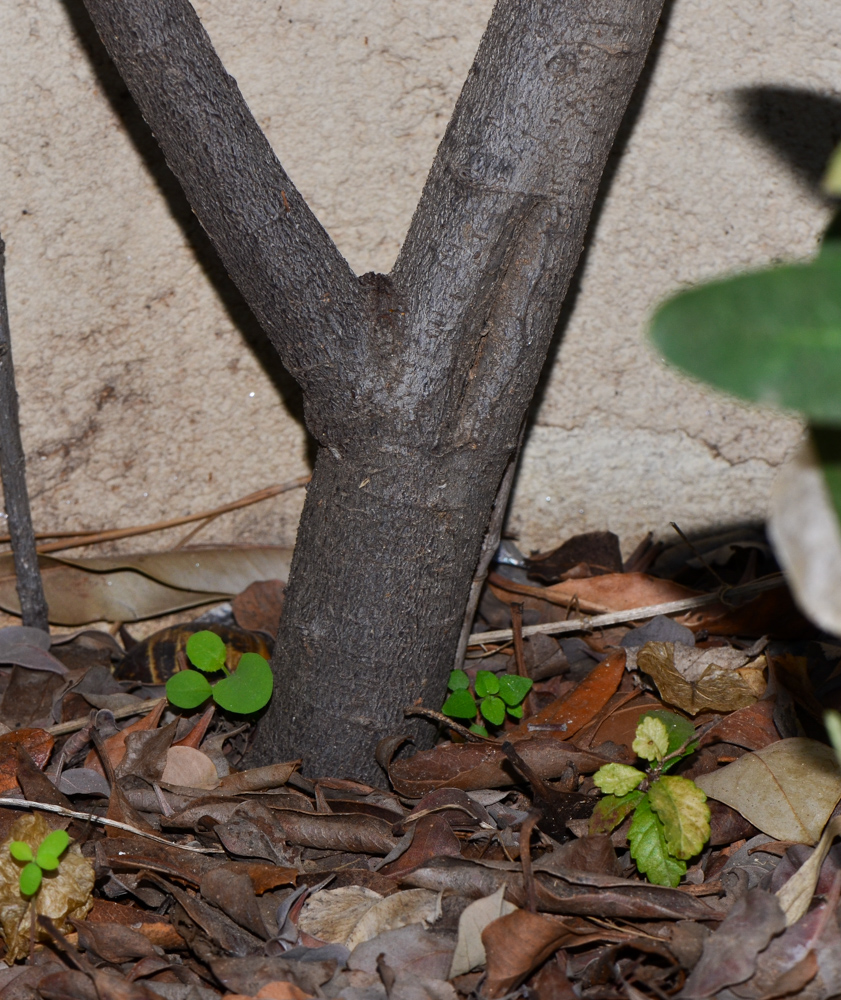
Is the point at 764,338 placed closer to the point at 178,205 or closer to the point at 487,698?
the point at 487,698

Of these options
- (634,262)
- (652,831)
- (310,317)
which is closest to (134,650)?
(310,317)

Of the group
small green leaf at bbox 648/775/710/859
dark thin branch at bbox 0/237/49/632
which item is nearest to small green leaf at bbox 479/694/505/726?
small green leaf at bbox 648/775/710/859

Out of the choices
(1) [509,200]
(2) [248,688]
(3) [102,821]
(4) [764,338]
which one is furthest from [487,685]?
(4) [764,338]

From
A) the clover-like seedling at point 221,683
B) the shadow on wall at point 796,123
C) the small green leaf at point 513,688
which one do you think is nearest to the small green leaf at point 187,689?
the clover-like seedling at point 221,683

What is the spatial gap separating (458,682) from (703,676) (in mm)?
377

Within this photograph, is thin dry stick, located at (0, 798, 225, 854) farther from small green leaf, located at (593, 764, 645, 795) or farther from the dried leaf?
small green leaf, located at (593, 764, 645, 795)

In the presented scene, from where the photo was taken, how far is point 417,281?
120 cm

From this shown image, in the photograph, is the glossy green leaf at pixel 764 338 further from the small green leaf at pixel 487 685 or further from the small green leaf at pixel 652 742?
the small green leaf at pixel 487 685

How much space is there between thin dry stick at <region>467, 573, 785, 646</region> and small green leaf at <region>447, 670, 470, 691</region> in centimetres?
15

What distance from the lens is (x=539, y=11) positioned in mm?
1138

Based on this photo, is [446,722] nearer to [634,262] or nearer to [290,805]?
[290,805]

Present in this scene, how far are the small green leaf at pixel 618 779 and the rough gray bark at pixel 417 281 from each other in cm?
31

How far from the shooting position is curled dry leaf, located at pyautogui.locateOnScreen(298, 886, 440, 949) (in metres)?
1.07

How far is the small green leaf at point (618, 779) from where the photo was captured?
117 cm
